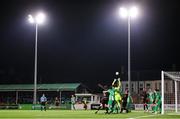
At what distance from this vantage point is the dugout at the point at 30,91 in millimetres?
62281

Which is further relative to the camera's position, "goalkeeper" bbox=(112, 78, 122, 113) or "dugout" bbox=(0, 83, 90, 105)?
"dugout" bbox=(0, 83, 90, 105)

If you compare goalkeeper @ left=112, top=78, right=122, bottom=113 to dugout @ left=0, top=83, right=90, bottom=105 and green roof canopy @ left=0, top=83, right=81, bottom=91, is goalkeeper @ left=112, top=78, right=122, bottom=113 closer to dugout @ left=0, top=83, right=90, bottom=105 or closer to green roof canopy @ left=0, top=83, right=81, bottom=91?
dugout @ left=0, top=83, right=90, bottom=105

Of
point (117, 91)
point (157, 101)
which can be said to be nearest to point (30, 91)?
point (157, 101)

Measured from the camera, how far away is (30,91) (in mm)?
66250

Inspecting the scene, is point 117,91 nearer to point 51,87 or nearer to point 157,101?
point 157,101

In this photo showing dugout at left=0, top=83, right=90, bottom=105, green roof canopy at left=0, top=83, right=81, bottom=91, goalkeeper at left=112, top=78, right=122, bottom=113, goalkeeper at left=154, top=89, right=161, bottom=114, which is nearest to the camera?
goalkeeper at left=112, top=78, right=122, bottom=113

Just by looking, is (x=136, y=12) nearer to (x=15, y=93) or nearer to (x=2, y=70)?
(x=15, y=93)

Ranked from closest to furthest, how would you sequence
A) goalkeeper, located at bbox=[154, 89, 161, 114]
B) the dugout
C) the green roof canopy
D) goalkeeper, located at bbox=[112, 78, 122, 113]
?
goalkeeper, located at bbox=[112, 78, 122, 113], goalkeeper, located at bbox=[154, 89, 161, 114], the green roof canopy, the dugout

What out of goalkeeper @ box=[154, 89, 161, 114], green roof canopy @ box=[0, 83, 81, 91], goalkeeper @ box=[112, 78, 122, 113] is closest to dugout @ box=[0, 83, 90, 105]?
green roof canopy @ box=[0, 83, 81, 91]

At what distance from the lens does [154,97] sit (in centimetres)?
3250

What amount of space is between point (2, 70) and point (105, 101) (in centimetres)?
6492

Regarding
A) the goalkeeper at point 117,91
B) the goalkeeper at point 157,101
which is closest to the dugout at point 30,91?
the goalkeeper at point 157,101

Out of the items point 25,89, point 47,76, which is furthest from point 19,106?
point 47,76

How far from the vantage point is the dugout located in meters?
62.3
